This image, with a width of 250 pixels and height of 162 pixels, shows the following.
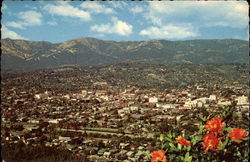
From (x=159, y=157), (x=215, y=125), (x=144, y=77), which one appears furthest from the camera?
(x=144, y=77)

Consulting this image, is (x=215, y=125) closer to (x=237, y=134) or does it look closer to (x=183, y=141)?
(x=237, y=134)

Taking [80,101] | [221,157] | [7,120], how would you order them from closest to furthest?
1. [221,157]
2. [7,120]
3. [80,101]

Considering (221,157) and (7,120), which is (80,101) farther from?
(221,157)

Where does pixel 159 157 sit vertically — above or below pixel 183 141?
below

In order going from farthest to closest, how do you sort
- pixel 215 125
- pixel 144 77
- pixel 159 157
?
pixel 144 77 → pixel 215 125 → pixel 159 157

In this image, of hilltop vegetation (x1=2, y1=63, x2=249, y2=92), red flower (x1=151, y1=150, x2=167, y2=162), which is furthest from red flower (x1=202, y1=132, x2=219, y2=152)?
hilltop vegetation (x1=2, y1=63, x2=249, y2=92)

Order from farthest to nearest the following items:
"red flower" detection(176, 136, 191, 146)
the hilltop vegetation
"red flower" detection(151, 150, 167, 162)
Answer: the hilltop vegetation → "red flower" detection(176, 136, 191, 146) → "red flower" detection(151, 150, 167, 162)

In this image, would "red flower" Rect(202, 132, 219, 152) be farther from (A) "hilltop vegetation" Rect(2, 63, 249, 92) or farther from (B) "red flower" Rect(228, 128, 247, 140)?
(A) "hilltop vegetation" Rect(2, 63, 249, 92)

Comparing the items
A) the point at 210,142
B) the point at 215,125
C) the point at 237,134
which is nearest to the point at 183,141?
→ the point at 210,142

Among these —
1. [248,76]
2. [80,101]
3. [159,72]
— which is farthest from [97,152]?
[159,72]

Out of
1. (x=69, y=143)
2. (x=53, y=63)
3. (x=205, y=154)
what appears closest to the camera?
(x=205, y=154)

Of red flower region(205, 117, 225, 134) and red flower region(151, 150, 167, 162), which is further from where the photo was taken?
red flower region(205, 117, 225, 134)
